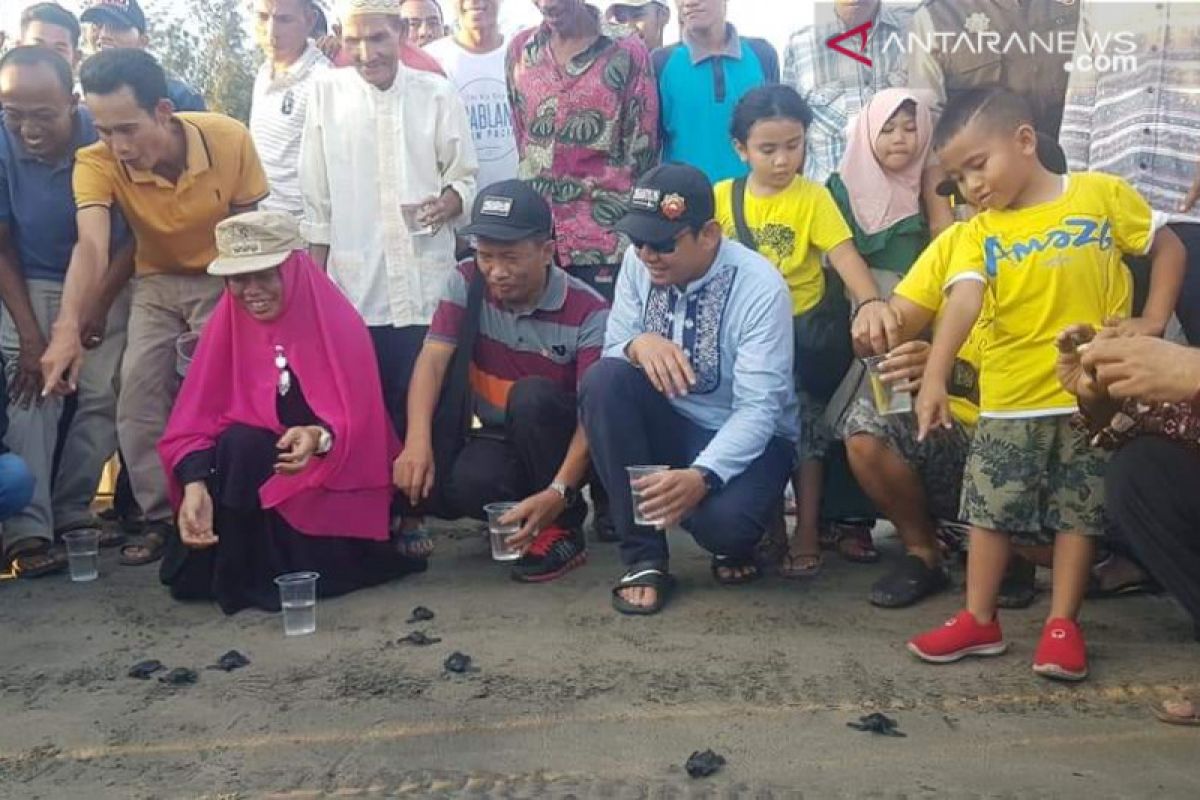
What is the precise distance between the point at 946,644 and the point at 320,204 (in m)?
2.97

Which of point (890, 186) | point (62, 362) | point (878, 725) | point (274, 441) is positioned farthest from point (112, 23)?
point (878, 725)

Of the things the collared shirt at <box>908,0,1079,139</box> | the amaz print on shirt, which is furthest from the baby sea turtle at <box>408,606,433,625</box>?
the collared shirt at <box>908,0,1079,139</box>

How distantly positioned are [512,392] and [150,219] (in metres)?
1.50

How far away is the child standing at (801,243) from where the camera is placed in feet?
13.8

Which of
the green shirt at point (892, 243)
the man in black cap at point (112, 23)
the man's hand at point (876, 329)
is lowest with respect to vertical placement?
the man's hand at point (876, 329)

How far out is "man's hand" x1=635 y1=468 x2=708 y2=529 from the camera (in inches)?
143

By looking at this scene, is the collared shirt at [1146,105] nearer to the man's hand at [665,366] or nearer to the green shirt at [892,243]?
the green shirt at [892,243]

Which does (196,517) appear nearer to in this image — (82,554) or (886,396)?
(82,554)

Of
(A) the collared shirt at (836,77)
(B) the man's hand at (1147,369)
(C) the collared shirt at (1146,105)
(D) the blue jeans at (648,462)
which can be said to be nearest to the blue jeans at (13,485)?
(D) the blue jeans at (648,462)

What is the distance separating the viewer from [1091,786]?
2592 millimetres

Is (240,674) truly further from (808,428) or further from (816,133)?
(816,133)

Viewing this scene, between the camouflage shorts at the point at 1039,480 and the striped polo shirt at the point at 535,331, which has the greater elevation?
the striped polo shirt at the point at 535,331

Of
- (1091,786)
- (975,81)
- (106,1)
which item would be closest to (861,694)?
(1091,786)

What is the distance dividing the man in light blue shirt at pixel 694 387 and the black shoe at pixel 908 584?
16.6 inches
